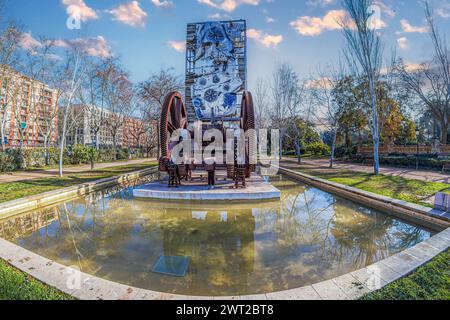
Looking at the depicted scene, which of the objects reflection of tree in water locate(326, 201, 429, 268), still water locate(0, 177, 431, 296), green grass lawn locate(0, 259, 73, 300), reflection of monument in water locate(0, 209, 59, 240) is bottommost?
reflection of tree in water locate(326, 201, 429, 268)

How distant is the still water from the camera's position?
134 inches

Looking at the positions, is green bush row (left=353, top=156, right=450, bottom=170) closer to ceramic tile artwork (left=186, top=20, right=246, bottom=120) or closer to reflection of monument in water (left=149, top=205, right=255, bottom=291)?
ceramic tile artwork (left=186, top=20, right=246, bottom=120)

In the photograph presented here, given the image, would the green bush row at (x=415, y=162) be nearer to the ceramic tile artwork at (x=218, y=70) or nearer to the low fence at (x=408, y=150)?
the low fence at (x=408, y=150)

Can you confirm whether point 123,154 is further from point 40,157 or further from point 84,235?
point 84,235

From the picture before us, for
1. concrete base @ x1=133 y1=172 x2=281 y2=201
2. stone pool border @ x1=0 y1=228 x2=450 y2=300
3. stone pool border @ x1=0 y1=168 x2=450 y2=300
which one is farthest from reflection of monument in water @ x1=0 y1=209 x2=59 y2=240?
concrete base @ x1=133 y1=172 x2=281 y2=201

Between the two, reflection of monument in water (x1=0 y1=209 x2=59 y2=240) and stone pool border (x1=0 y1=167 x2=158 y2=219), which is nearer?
reflection of monument in water (x1=0 y1=209 x2=59 y2=240)

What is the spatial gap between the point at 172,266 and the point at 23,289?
179cm

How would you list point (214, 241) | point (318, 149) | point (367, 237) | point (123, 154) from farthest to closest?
point (318, 149) → point (123, 154) → point (367, 237) → point (214, 241)

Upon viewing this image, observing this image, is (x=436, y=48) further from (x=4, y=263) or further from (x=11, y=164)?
(x=11, y=164)

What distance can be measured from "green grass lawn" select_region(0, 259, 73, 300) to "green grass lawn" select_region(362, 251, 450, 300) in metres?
3.34

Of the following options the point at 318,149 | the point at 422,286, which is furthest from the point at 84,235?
the point at 318,149

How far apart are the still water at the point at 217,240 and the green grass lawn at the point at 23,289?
0.79m

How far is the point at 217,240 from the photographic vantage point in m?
4.80

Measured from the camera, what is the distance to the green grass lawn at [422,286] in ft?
8.30
